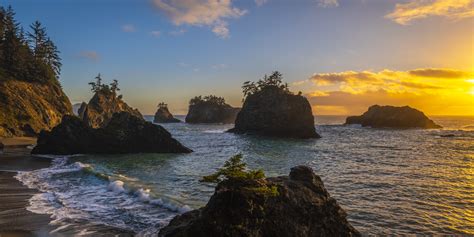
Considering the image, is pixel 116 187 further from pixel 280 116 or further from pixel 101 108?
pixel 101 108

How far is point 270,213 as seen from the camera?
10391mm

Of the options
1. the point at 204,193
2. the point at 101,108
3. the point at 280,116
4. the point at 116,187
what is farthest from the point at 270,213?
the point at 101,108

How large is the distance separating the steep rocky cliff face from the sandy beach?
145 meters

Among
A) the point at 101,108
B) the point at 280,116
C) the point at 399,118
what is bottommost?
the point at 280,116

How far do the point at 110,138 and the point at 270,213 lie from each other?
1661 inches

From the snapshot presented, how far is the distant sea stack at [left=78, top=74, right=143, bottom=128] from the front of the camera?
91625 millimetres

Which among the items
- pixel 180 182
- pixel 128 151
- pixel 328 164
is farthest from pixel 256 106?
pixel 180 182

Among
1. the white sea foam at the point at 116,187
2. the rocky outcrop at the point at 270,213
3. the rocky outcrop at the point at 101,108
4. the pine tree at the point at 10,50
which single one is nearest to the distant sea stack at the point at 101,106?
the rocky outcrop at the point at 101,108

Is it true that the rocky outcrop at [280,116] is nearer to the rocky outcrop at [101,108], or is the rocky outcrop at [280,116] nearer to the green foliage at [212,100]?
the rocky outcrop at [101,108]

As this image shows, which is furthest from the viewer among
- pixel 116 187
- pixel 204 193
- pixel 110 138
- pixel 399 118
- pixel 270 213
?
pixel 399 118

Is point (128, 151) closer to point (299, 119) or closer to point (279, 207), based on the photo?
point (279, 207)

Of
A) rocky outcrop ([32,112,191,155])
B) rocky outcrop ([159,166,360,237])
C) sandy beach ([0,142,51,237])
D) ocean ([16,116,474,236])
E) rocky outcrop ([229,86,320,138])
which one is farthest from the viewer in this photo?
rocky outcrop ([229,86,320,138])

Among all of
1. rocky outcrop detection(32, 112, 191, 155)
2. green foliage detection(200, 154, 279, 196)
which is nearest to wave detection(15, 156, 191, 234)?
→ green foliage detection(200, 154, 279, 196)

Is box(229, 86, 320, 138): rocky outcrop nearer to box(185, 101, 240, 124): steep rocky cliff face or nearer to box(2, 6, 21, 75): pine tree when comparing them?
box(2, 6, 21, 75): pine tree
